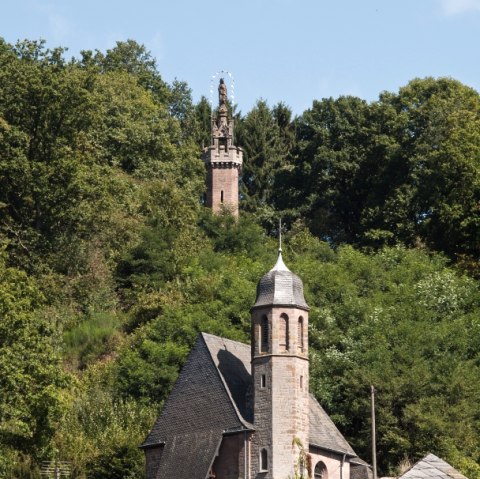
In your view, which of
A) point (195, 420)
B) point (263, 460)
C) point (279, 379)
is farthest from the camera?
point (195, 420)

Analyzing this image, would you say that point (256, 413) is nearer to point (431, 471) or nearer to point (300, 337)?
point (300, 337)

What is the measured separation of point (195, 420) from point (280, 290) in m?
5.24

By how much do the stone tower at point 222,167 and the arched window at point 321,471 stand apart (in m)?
36.5

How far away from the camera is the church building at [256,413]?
58.8 metres

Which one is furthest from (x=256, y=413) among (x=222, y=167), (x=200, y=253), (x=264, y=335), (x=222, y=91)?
(x=222, y=91)

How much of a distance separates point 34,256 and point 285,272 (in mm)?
23866

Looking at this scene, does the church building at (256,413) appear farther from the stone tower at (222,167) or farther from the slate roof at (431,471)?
the stone tower at (222,167)

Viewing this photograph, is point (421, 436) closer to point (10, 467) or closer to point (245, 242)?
point (10, 467)

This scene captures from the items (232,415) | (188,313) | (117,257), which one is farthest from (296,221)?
(232,415)

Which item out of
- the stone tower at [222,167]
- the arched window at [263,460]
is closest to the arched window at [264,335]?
the arched window at [263,460]

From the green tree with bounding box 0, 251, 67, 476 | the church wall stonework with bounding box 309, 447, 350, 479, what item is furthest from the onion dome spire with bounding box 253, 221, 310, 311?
the green tree with bounding box 0, 251, 67, 476

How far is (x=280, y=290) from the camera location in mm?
60844

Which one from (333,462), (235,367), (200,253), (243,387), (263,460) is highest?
(200,253)

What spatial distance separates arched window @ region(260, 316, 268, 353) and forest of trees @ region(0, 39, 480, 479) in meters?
6.82
